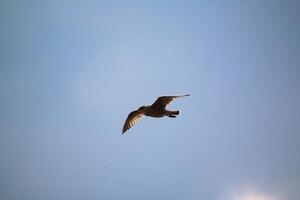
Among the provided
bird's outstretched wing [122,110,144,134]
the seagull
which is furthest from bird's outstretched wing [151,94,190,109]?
bird's outstretched wing [122,110,144,134]

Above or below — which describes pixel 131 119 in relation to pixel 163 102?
below

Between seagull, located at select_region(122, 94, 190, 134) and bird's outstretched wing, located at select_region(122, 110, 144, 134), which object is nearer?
seagull, located at select_region(122, 94, 190, 134)

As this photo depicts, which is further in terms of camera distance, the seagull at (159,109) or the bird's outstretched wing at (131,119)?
the bird's outstretched wing at (131,119)

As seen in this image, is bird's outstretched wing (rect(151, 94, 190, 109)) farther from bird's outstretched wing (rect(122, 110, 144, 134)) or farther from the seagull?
bird's outstretched wing (rect(122, 110, 144, 134))

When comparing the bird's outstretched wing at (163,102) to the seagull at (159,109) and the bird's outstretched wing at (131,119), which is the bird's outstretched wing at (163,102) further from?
the bird's outstretched wing at (131,119)

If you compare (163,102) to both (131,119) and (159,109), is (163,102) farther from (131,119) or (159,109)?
(131,119)

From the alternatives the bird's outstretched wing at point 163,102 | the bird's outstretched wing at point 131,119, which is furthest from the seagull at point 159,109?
the bird's outstretched wing at point 131,119

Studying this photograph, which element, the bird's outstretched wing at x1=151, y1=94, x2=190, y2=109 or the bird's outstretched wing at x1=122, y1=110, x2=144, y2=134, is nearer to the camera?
the bird's outstretched wing at x1=151, y1=94, x2=190, y2=109

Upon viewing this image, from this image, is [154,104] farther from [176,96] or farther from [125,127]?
[125,127]

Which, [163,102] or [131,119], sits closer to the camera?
[163,102]

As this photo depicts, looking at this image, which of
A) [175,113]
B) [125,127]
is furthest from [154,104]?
[125,127]

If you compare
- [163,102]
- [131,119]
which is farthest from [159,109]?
[131,119]

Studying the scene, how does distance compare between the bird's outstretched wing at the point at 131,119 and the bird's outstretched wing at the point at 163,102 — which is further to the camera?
the bird's outstretched wing at the point at 131,119

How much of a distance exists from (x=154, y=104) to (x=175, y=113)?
137cm
